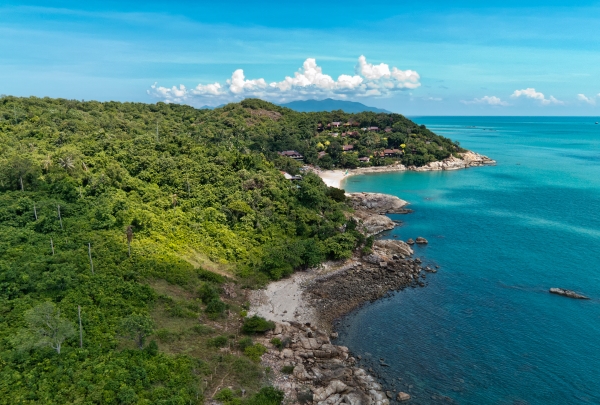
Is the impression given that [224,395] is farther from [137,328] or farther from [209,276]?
[209,276]

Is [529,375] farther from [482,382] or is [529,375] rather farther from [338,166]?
[338,166]


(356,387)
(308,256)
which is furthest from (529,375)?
(308,256)

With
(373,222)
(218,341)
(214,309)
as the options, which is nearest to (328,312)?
(214,309)

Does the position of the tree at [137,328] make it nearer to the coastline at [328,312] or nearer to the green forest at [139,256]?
the green forest at [139,256]

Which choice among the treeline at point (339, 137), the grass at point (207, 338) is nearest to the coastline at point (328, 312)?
the grass at point (207, 338)

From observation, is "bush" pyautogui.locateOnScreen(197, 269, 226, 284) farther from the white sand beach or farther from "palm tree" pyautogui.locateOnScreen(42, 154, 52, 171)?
the white sand beach
